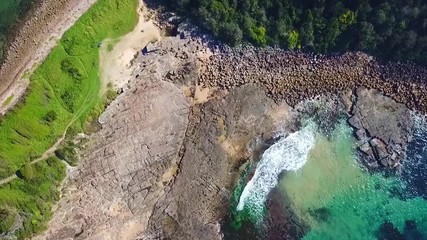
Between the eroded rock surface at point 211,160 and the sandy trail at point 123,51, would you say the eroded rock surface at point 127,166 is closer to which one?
the eroded rock surface at point 211,160

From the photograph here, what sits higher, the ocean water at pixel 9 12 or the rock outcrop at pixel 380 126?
the ocean water at pixel 9 12

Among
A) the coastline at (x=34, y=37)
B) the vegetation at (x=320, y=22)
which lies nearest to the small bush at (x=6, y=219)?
the coastline at (x=34, y=37)

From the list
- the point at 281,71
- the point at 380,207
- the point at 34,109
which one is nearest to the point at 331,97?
the point at 281,71

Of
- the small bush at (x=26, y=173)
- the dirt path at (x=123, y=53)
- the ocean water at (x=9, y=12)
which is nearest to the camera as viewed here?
the small bush at (x=26, y=173)

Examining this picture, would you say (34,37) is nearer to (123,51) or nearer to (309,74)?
(123,51)

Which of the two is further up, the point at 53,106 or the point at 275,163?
the point at 53,106

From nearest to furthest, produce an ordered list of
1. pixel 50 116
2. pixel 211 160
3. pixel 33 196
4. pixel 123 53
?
pixel 33 196
pixel 50 116
pixel 123 53
pixel 211 160

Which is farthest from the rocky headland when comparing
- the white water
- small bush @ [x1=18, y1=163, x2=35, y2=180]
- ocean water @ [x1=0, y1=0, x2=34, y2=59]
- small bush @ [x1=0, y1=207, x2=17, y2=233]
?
ocean water @ [x1=0, y1=0, x2=34, y2=59]

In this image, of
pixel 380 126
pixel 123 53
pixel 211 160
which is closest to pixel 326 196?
pixel 380 126
